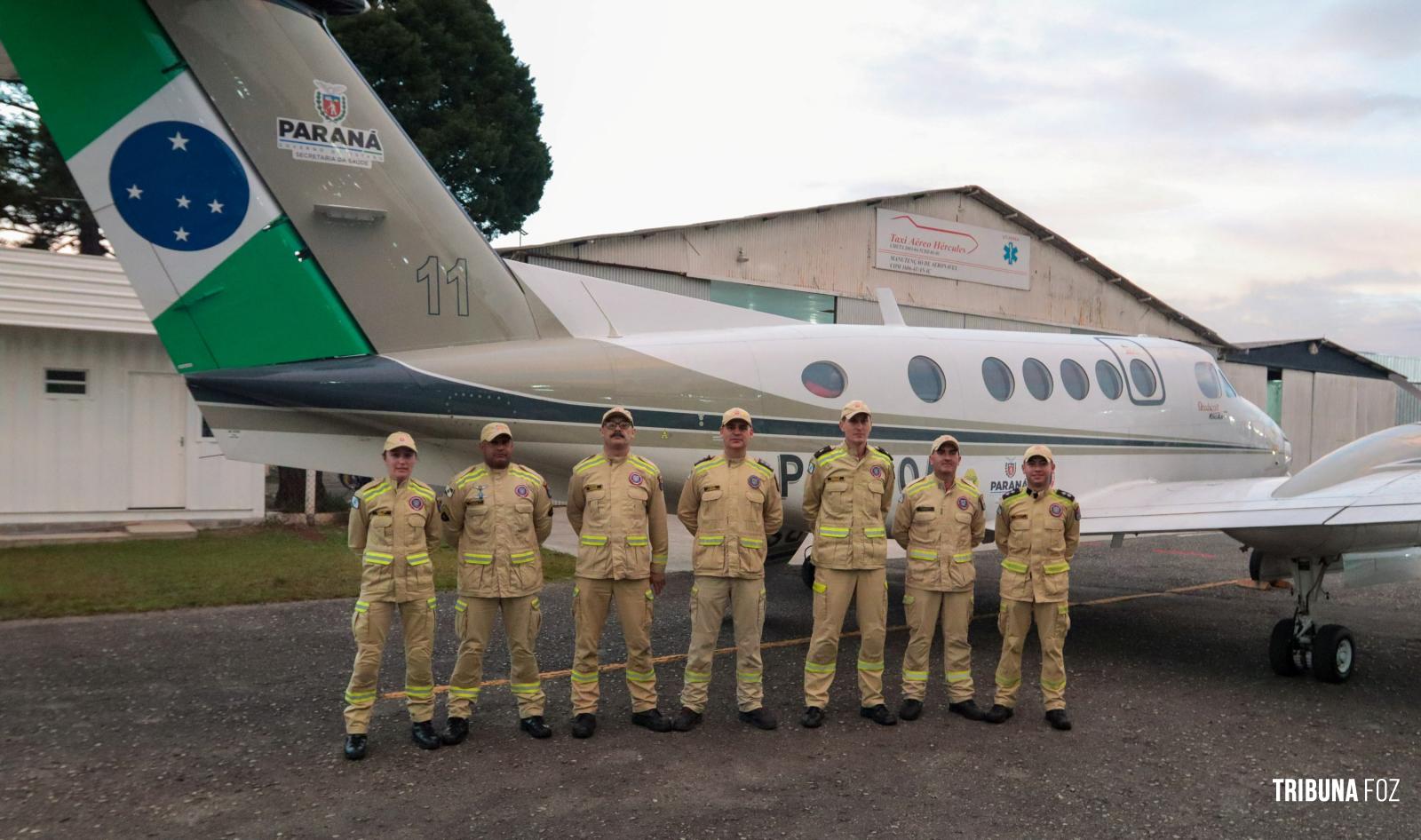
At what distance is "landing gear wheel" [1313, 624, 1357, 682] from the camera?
24.3ft

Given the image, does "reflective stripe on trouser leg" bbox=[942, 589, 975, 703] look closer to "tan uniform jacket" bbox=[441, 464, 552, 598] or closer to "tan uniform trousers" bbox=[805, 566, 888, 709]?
"tan uniform trousers" bbox=[805, 566, 888, 709]

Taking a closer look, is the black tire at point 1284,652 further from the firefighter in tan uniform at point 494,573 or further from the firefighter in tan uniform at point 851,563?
the firefighter in tan uniform at point 494,573

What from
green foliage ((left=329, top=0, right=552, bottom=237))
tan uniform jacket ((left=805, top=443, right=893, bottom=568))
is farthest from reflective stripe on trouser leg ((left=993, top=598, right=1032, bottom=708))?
green foliage ((left=329, top=0, right=552, bottom=237))

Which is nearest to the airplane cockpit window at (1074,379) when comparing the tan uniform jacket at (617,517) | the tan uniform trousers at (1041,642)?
the tan uniform trousers at (1041,642)

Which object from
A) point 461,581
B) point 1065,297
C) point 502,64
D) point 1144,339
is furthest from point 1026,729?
point 502,64

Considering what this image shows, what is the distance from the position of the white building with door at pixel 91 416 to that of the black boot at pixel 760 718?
1025 cm

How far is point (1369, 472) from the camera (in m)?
7.93

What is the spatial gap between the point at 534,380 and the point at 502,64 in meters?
23.9

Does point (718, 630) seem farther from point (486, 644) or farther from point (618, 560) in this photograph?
point (486, 644)

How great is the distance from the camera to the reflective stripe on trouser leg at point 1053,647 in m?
6.22

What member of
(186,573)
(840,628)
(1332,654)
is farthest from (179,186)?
(1332,654)

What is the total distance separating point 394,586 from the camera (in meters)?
5.46

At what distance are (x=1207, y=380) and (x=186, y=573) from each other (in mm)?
11511

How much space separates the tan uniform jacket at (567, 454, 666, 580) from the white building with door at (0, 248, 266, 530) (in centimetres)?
956
